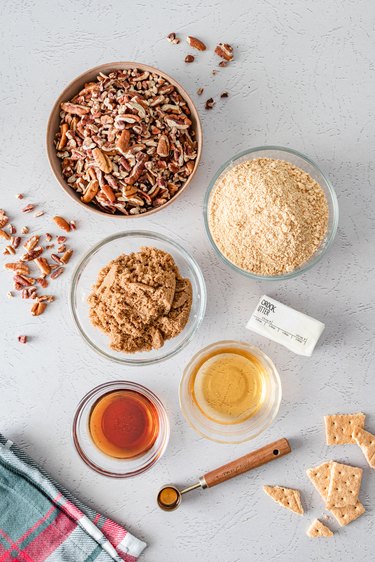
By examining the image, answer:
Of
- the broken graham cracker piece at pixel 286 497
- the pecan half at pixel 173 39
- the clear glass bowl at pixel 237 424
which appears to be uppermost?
the pecan half at pixel 173 39

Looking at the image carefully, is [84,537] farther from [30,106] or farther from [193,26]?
[193,26]

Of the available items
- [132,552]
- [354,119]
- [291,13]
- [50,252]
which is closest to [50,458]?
[132,552]

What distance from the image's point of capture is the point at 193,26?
1.78 m

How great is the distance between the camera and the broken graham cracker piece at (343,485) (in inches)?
68.2

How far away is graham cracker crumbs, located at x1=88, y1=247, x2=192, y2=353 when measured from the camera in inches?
62.7

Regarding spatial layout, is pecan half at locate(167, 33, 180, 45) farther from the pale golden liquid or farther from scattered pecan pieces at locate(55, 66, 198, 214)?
the pale golden liquid

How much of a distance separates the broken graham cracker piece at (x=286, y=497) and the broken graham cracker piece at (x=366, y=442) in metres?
0.22

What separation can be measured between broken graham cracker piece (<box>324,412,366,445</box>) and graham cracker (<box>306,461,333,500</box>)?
0.07 meters

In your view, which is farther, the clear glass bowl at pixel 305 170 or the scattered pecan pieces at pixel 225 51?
the scattered pecan pieces at pixel 225 51

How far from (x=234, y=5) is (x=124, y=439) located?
4.19ft

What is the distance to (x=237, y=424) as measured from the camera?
5.82ft

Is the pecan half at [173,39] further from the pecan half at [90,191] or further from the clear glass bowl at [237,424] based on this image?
the clear glass bowl at [237,424]

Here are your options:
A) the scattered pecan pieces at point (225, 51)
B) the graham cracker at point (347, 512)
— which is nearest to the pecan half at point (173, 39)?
the scattered pecan pieces at point (225, 51)

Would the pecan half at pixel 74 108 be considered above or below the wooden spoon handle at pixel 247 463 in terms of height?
above
